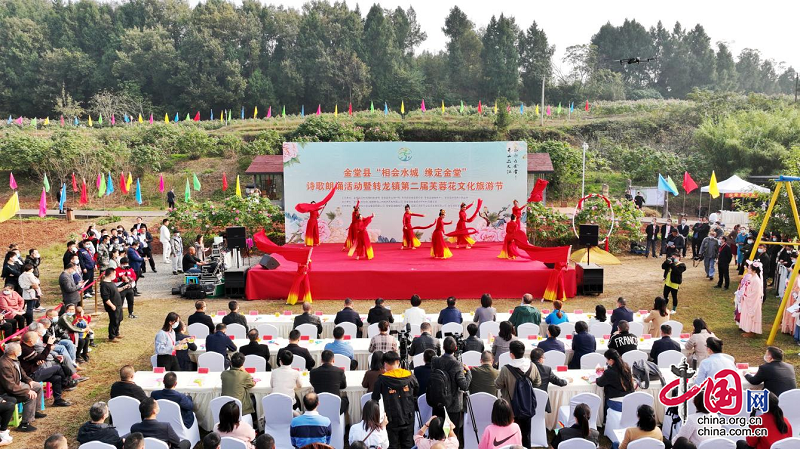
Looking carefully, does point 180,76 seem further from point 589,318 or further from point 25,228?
point 589,318

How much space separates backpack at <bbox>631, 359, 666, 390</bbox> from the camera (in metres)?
6.44

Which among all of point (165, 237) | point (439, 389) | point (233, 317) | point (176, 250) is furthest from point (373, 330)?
point (165, 237)

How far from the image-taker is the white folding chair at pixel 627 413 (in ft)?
19.9

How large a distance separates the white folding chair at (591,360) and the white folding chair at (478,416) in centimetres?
152

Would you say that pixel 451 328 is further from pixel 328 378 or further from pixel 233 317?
pixel 233 317

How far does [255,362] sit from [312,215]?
27.1ft

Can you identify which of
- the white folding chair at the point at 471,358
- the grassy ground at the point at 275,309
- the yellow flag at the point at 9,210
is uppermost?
the yellow flag at the point at 9,210

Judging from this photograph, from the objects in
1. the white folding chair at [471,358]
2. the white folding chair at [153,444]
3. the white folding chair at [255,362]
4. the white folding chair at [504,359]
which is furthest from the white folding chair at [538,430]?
the white folding chair at [153,444]

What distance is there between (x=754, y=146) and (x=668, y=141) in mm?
8845

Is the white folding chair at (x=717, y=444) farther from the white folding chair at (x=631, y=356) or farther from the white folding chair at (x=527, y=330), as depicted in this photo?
the white folding chair at (x=527, y=330)

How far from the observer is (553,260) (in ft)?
41.4

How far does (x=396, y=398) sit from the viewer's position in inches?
223

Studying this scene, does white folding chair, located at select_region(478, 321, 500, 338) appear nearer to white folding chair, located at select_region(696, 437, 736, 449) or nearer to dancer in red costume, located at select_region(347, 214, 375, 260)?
white folding chair, located at select_region(696, 437, 736, 449)

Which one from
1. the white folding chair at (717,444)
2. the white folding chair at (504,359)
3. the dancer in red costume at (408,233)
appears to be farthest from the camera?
the dancer in red costume at (408,233)
